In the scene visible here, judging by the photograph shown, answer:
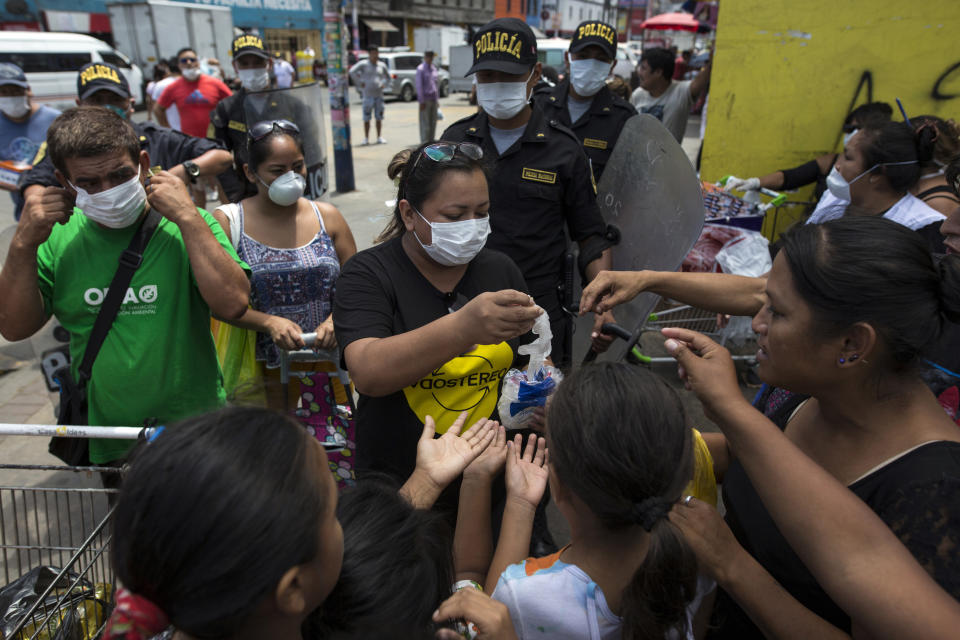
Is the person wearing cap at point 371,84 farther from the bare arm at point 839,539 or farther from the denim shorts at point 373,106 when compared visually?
the bare arm at point 839,539

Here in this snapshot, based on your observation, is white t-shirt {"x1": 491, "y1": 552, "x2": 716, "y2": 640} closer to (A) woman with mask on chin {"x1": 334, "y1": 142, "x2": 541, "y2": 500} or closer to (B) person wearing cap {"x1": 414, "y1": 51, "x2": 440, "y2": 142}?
(A) woman with mask on chin {"x1": 334, "y1": 142, "x2": 541, "y2": 500}

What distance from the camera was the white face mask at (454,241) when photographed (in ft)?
6.31

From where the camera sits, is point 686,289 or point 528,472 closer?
point 528,472

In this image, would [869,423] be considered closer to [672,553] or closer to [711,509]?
[711,509]

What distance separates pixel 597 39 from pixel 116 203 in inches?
144

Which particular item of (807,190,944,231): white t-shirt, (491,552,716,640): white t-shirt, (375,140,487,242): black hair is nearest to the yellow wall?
(807,190,944,231): white t-shirt

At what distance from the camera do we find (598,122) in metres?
4.39

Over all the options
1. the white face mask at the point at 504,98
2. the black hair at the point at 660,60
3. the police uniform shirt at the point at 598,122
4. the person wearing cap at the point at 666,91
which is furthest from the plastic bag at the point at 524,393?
the black hair at the point at 660,60

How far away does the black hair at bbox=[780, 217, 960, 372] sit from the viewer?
1.25m

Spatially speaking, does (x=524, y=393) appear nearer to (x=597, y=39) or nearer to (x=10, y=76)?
(x=597, y=39)

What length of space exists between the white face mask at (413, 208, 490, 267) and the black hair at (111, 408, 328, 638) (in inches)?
42.9

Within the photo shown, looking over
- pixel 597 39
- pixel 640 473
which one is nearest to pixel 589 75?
pixel 597 39

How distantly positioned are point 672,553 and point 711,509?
27cm

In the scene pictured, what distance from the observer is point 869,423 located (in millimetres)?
1332
